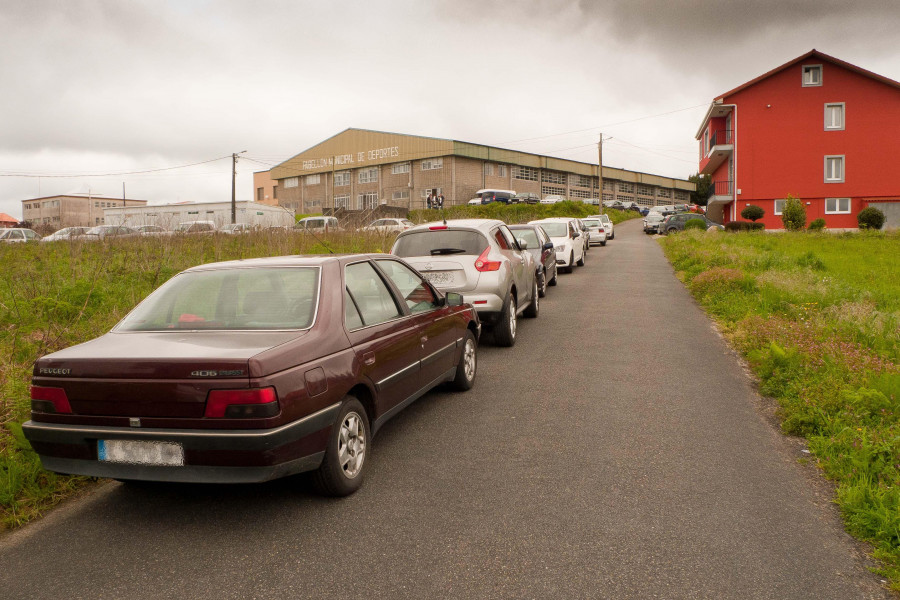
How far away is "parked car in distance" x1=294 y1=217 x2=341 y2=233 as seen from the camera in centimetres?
1794

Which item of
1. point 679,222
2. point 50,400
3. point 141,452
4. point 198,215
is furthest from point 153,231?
point 679,222

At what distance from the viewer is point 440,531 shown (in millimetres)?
3727

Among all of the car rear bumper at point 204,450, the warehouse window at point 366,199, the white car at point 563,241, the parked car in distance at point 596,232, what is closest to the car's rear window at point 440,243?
the car rear bumper at point 204,450

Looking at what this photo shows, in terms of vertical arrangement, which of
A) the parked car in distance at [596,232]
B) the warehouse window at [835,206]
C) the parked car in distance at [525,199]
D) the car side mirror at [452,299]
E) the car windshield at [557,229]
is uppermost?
the parked car in distance at [525,199]

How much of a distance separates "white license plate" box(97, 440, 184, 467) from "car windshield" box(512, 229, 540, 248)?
12.4 meters

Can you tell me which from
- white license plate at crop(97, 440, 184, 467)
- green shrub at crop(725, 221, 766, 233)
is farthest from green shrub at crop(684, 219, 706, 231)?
white license plate at crop(97, 440, 184, 467)

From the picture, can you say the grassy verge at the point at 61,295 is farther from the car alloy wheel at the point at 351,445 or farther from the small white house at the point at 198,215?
the car alloy wheel at the point at 351,445

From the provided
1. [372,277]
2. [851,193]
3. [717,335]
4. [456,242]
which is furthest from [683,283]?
[851,193]

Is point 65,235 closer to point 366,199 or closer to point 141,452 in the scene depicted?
point 141,452

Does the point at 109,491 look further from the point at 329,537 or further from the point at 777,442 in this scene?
the point at 777,442

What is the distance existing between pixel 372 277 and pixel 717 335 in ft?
21.5

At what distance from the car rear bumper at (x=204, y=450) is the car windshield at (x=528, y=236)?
12012mm

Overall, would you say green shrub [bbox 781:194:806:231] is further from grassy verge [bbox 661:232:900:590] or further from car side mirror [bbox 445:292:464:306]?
Answer: car side mirror [bbox 445:292:464:306]

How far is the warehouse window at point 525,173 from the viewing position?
71750 millimetres
